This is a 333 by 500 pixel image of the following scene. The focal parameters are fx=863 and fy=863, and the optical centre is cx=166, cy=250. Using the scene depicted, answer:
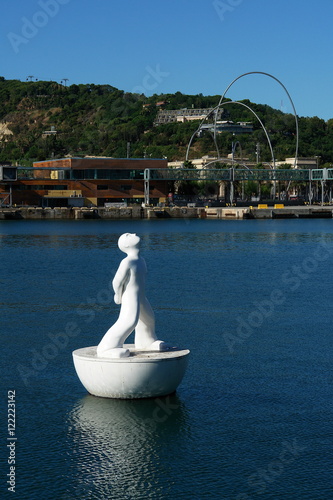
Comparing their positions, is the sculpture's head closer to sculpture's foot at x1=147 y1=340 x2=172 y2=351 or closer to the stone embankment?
sculpture's foot at x1=147 y1=340 x2=172 y2=351

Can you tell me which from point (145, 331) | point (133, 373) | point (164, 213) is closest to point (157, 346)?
point (145, 331)

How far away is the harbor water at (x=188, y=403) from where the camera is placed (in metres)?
18.5

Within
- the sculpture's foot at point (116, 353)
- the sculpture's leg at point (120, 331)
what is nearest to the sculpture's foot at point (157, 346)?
the sculpture's leg at point (120, 331)

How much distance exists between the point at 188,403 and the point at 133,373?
8.53 feet

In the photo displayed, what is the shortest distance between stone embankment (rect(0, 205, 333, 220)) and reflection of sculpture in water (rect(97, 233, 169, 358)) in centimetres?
14138

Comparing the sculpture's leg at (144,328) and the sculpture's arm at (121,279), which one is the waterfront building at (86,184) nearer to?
the sculpture's leg at (144,328)

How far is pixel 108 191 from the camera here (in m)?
174

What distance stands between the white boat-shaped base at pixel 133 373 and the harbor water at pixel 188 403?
1.77 ft

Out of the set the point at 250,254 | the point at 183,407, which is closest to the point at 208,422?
the point at 183,407

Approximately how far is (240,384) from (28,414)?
6523 millimetres

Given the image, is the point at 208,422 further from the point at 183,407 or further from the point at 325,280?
the point at 325,280

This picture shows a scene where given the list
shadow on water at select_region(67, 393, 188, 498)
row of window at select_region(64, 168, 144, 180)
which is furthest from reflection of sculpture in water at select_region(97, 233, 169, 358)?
row of window at select_region(64, 168, 144, 180)

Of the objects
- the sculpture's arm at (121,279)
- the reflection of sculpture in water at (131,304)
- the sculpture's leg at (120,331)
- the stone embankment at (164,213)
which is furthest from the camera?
the stone embankment at (164,213)

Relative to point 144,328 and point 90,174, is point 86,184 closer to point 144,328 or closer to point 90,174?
point 90,174
